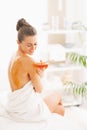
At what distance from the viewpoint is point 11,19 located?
12.3 ft

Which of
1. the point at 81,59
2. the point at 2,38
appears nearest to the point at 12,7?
the point at 2,38

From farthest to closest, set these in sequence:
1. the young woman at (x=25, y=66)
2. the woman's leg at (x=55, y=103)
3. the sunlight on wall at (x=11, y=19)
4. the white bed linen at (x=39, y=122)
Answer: the sunlight on wall at (x=11, y=19), the woman's leg at (x=55, y=103), the young woman at (x=25, y=66), the white bed linen at (x=39, y=122)

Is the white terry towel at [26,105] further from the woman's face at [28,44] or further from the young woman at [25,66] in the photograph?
the woman's face at [28,44]

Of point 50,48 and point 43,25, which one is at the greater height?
point 43,25

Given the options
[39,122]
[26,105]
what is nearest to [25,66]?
[26,105]

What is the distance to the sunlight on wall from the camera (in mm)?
3719

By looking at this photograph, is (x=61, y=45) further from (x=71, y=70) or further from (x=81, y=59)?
(x=81, y=59)

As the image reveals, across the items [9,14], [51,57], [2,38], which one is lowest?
[51,57]

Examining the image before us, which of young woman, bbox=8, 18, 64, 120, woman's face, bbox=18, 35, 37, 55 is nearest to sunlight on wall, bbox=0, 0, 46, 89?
young woman, bbox=8, 18, 64, 120

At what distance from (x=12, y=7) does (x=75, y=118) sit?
66.2 inches

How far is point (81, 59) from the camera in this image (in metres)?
3.07

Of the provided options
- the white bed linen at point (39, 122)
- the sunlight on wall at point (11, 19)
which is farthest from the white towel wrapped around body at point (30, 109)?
the sunlight on wall at point (11, 19)

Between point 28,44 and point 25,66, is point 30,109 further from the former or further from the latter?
point 28,44

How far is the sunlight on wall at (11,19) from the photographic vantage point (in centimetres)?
372
